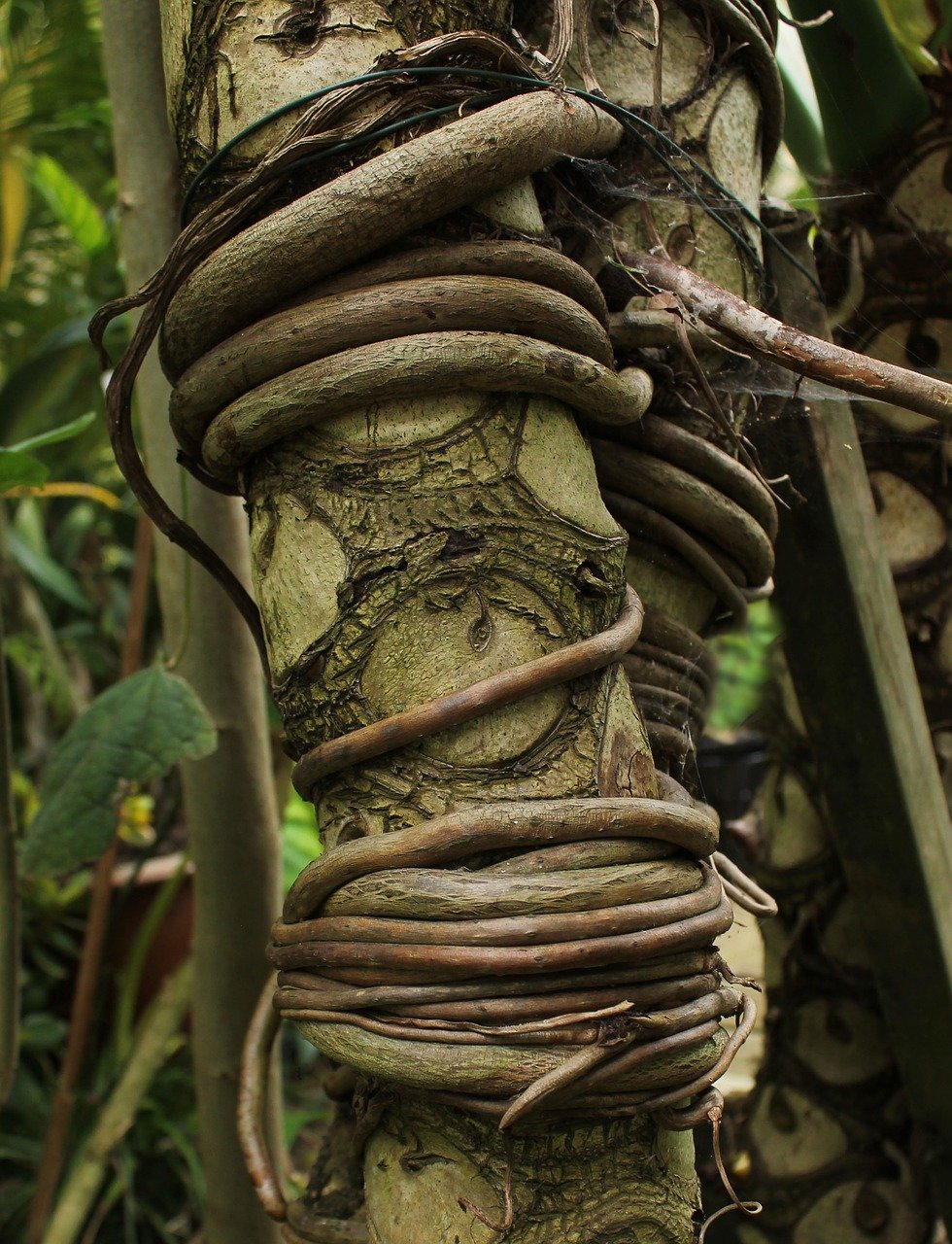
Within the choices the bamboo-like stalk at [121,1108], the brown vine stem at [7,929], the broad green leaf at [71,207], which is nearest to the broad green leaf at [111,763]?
the brown vine stem at [7,929]

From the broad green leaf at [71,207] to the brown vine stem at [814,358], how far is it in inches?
57.2

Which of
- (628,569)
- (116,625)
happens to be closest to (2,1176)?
(116,625)

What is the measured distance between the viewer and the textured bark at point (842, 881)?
86cm

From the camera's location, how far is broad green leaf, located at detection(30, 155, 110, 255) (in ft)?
5.82

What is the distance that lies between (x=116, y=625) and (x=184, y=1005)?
1.15 metres

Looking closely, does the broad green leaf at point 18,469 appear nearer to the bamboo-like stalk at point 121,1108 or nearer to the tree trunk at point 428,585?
the tree trunk at point 428,585

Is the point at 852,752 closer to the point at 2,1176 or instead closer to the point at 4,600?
the point at 4,600

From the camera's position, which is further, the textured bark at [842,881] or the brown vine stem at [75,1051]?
the brown vine stem at [75,1051]

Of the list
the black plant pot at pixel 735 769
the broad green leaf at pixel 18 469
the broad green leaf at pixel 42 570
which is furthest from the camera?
the broad green leaf at pixel 42 570

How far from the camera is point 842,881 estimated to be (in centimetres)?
89

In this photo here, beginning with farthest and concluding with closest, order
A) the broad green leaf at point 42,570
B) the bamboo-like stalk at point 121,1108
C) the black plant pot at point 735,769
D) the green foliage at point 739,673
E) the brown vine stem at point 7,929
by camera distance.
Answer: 1. the green foliage at point 739,673
2. the broad green leaf at point 42,570
3. the black plant pot at point 735,769
4. the bamboo-like stalk at point 121,1108
5. the brown vine stem at point 7,929

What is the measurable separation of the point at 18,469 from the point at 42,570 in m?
1.18

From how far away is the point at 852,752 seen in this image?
29.6 inches

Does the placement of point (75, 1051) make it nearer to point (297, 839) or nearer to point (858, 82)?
point (297, 839)
